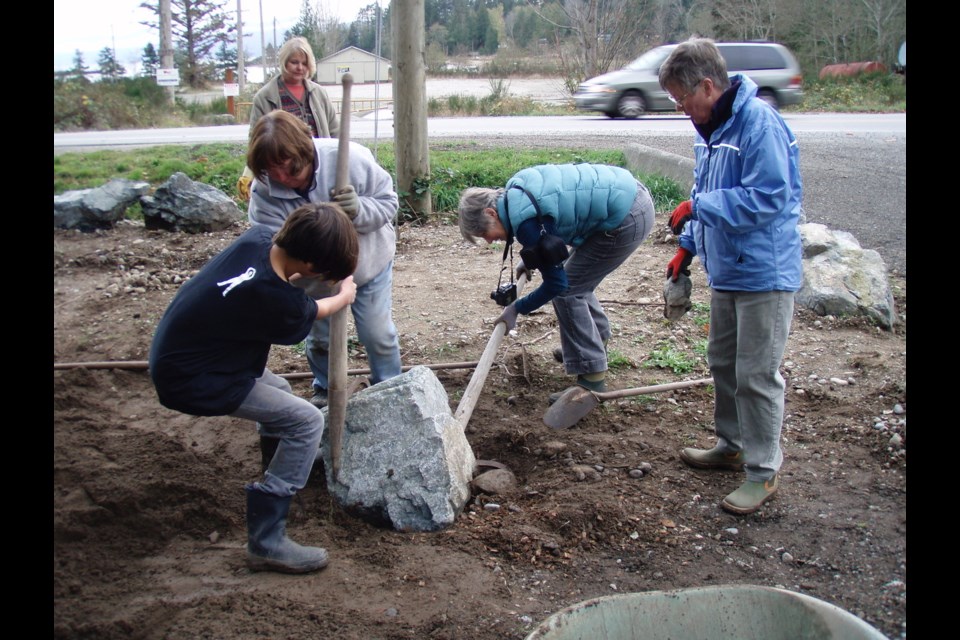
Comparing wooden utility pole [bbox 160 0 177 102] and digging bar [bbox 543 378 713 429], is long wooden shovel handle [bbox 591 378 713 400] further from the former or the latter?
wooden utility pole [bbox 160 0 177 102]

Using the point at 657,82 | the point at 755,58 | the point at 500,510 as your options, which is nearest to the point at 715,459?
the point at 500,510

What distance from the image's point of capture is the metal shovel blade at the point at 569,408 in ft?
12.9

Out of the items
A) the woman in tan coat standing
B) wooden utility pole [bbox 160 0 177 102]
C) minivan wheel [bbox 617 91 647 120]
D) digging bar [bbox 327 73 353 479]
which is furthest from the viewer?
minivan wheel [bbox 617 91 647 120]

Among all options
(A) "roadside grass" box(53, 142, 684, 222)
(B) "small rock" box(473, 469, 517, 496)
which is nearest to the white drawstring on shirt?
(B) "small rock" box(473, 469, 517, 496)

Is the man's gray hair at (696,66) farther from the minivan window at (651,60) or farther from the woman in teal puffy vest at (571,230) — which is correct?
the minivan window at (651,60)

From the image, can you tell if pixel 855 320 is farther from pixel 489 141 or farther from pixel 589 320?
pixel 489 141

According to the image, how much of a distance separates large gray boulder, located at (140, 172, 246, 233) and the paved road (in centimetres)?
62

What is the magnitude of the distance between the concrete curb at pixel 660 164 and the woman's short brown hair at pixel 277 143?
5.96 meters

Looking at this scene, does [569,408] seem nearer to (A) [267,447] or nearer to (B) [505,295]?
(B) [505,295]

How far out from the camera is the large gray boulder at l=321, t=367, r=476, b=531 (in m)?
3.12

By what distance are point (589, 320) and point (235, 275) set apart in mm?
2073

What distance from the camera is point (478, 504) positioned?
10.7 feet

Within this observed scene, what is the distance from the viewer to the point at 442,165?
964cm
